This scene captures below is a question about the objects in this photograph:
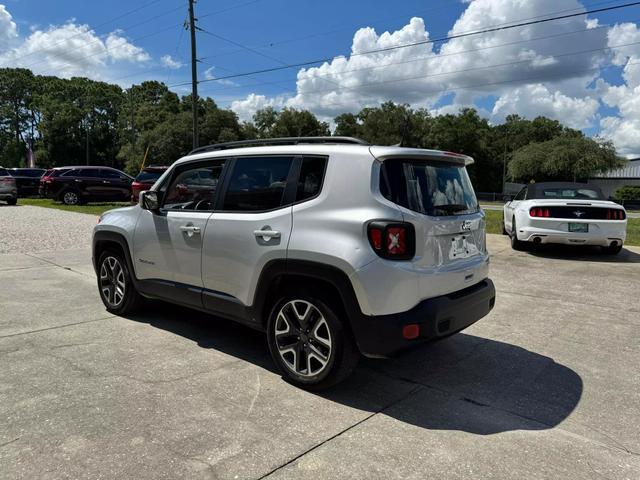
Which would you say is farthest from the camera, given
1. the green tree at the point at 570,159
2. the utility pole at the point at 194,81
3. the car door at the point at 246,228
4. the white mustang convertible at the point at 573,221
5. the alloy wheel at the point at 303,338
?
the green tree at the point at 570,159

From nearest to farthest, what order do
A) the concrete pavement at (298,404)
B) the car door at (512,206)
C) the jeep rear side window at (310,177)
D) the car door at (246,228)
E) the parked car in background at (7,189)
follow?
the concrete pavement at (298,404) < the jeep rear side window at (310,177) < the car door at (246,228) < the car door at (512,206) < the parked car in background at (7,189)

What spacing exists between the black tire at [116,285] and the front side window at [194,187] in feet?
3.42

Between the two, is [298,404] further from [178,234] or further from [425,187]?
[178,234]

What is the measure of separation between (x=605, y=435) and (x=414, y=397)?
1.20 metres

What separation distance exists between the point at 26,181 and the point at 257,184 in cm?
2911

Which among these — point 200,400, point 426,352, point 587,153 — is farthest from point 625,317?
point 587,153

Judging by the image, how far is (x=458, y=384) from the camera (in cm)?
384

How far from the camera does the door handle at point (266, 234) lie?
369 centimetres

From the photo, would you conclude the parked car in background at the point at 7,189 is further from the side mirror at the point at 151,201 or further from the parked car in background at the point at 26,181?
the side mirror at the point at 151,201

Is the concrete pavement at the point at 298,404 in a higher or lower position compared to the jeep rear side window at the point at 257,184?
lower

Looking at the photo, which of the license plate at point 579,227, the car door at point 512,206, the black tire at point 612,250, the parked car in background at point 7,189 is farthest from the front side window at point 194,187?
the parked car in background at point 7,189

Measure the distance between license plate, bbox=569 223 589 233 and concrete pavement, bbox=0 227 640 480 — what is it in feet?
11.6

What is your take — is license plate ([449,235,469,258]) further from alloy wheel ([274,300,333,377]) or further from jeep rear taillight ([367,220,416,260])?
alloy wheel ([274,300,333,377])

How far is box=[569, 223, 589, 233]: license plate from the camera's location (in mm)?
8914
